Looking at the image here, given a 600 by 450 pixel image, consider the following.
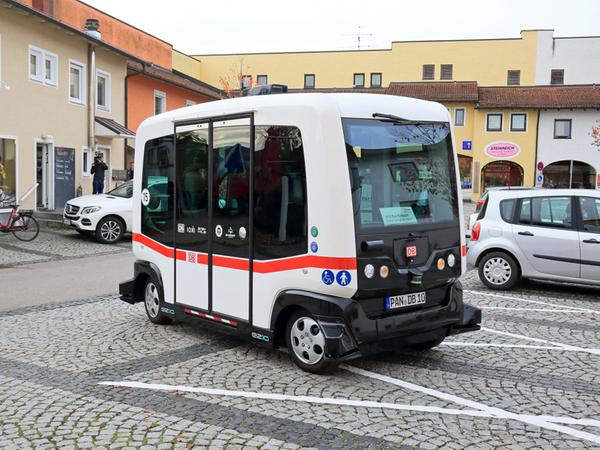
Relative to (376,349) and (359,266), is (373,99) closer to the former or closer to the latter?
(359,266)

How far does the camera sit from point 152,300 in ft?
25.4

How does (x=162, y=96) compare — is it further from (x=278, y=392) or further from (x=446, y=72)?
(x=446, y=72)

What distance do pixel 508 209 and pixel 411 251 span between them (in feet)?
17.5

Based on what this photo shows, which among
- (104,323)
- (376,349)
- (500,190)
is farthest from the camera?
(500,190)

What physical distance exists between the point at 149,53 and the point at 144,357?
35501 mm

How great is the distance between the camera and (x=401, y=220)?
229 inches

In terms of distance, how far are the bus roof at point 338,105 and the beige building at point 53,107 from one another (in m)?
14.3

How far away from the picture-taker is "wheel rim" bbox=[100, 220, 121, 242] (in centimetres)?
1728

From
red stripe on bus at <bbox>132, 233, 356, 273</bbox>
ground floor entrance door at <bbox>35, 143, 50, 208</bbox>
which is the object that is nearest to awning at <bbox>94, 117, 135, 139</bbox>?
ground floor entrance door at <bbox>35, 143, 50, 208</bbox>

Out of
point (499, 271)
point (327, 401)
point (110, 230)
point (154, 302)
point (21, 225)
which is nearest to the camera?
point (327, 401)

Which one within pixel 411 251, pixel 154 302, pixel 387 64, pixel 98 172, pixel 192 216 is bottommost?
pixel 154 302

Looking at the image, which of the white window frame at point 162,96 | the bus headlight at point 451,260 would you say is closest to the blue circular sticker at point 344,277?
the bus headlight at point 451,260

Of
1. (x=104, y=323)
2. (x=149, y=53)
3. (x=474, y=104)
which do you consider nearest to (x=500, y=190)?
(x=104, y=323)

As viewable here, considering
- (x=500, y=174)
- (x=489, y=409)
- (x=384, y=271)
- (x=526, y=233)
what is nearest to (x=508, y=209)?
(x=526, y=233)
